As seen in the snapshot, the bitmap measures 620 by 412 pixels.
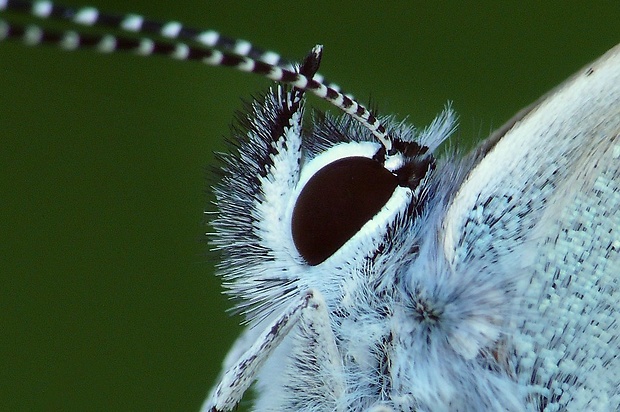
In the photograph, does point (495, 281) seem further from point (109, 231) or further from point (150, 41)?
point (109, 231)

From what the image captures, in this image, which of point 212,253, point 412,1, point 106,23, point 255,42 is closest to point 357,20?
point 412,1

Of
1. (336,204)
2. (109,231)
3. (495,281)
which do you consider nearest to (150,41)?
(336,204)

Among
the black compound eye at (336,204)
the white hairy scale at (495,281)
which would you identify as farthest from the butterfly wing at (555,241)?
the black compound eye at (336,204)

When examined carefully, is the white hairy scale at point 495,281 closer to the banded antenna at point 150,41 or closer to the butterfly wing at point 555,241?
the butterfly wing at point 555,241

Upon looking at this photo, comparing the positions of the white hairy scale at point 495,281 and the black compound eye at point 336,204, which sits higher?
the black compound eye at point 336,204

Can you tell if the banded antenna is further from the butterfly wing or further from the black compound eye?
the butterfly wing

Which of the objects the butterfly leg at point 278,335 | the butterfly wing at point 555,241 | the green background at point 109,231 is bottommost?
the butterfly wing at point 555,241

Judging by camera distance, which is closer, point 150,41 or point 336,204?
point 150,41
